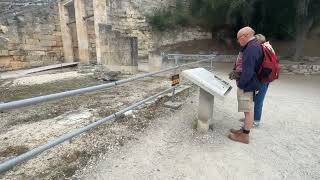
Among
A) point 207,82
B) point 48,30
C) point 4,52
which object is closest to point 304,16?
point 207,82

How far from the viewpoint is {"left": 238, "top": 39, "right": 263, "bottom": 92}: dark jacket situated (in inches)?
141

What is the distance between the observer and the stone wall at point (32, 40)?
13742 mm

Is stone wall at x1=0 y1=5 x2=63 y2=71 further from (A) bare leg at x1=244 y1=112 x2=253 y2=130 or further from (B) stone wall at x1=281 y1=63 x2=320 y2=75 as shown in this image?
(A) bare leg at x1=244 y1=112 x2=253 y2=130

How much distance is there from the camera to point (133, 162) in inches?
132

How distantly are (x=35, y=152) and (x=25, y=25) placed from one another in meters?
13.7

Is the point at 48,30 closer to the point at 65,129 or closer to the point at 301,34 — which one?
the point at 65,129

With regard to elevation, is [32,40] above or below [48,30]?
below

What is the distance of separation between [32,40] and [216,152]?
13787 mm

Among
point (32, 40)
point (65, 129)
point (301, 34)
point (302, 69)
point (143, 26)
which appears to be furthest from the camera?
point (143, 26)

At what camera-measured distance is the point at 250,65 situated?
3594mm

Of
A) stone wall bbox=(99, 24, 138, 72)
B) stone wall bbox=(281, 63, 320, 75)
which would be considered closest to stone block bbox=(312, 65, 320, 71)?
stone wall bbox=(281, 63, 320, 75)

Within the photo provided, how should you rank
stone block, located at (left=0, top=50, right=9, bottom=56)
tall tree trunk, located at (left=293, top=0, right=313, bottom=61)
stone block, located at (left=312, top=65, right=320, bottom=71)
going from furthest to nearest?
stone block, located at (left=0, top=50, right=9, bottom=56) → stone block, located at (left=312, top=65, right=320, bottom=71) → tall tree trunk, located at (left=293, top=0, right=313, bottom=61)

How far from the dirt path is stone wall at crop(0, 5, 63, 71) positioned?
1180 cm

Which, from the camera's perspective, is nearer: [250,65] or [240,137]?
[250,65]
